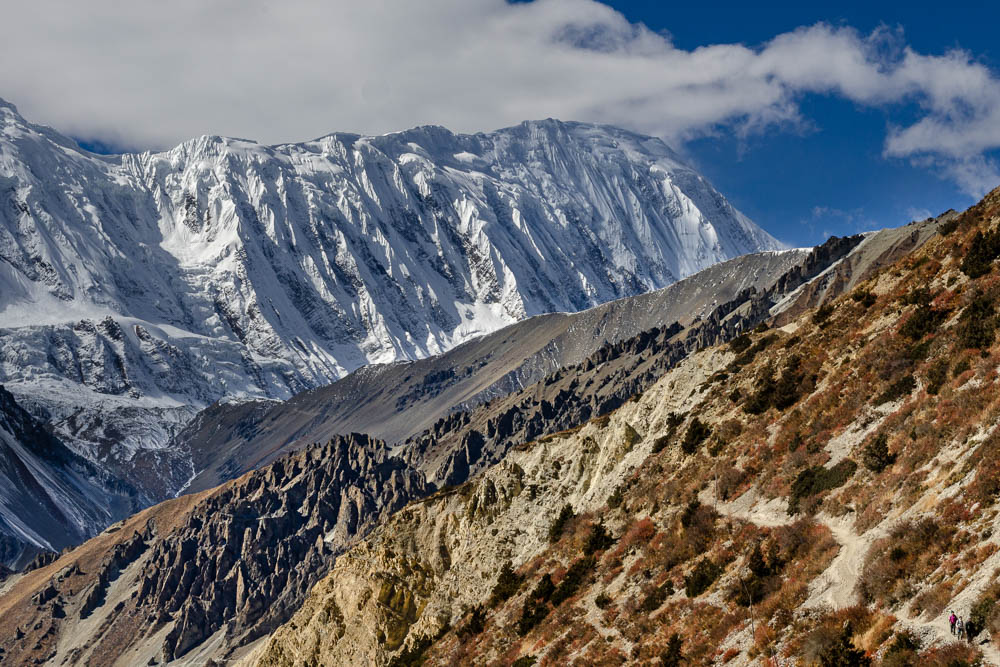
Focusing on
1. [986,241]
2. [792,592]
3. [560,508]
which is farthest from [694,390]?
[792,592]

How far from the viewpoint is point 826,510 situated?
1201 inches

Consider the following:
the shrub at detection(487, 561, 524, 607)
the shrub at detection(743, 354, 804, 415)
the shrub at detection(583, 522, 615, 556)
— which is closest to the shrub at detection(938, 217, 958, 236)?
the shrub at detection(743, 354, 804, 415)

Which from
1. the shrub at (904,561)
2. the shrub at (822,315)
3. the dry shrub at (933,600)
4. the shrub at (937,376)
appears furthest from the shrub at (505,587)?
the dry shrub at (933,600)

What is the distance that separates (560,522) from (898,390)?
74.4 ft

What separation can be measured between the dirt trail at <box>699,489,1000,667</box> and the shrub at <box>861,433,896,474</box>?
1.98 metres

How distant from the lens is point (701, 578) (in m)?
31.5

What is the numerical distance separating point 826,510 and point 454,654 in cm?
2138

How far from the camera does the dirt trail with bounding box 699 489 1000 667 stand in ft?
70.2

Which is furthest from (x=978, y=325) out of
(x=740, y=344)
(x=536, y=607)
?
(x=740, y=344)

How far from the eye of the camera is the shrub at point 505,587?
4706cm

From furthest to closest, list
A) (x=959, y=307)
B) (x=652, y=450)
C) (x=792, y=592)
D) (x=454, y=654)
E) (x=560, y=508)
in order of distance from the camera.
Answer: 1. (x=560, y=508)
2. (x=652, y=450)
3. (x=454, y=654)
4. (x=959, y=307)
5. (x=792, y=592)

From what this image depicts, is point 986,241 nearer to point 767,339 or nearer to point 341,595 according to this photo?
point 767,339

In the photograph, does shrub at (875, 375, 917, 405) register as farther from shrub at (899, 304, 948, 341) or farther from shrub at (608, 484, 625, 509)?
shrub at (608, 484, 625, 509)

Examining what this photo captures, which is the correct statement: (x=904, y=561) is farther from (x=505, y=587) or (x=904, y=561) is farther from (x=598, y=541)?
(x=505, y=587)
